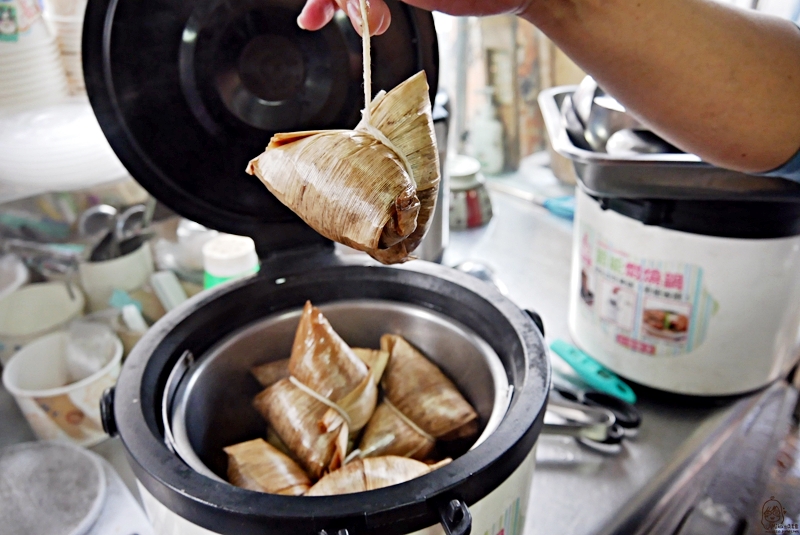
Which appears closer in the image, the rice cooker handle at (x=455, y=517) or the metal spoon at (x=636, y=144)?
the rice cooker handle at (x=455, y=517)

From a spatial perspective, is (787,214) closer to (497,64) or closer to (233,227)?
(233,227)

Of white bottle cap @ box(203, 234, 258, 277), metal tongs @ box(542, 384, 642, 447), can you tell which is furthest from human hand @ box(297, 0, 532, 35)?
metal tongs @ box(542, 384, 642, 447)

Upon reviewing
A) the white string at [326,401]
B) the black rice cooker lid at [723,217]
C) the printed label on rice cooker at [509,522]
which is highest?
the black rice cooker lid at [723,217]

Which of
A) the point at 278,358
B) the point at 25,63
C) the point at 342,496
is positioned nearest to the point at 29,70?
the point at 25,63

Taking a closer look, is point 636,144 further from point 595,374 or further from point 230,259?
point 230,259

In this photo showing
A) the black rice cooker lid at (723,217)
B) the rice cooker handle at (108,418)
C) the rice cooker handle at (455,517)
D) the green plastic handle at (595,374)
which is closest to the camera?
the rice cooker handle at (455,517)

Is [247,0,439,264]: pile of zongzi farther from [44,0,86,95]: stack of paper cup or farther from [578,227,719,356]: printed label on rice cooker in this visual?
[44,0,86,95]: stack of paper cup

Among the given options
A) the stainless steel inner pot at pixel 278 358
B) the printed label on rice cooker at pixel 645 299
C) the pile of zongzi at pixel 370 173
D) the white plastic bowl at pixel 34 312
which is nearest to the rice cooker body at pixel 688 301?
the printed label on rice cooker at pixel 645 299

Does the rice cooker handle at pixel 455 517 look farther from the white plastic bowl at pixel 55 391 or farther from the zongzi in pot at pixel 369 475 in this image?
the white plastic bowl at pixel 55 391
